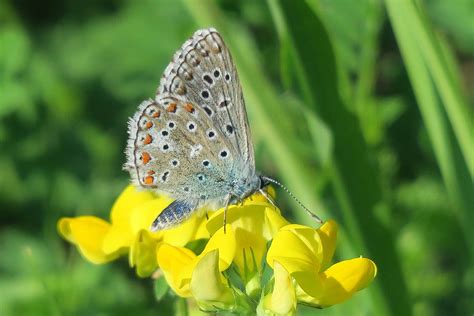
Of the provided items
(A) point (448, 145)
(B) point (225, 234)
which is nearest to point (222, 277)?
(B) point (225, 234)

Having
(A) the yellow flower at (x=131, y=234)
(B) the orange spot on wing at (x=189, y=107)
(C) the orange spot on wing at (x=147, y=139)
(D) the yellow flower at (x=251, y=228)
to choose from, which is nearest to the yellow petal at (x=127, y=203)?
(A) the yellow flower at (x=131, y=234)

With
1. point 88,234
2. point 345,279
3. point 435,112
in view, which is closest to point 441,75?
→ point 435,112

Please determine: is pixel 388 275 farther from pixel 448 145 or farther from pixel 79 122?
pixel 79 122

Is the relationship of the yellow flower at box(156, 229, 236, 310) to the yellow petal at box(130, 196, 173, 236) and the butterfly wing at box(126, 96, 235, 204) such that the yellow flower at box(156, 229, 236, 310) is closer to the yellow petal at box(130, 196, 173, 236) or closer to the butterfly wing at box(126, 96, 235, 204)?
the yellow petal at box(130, 196, 173, 236)

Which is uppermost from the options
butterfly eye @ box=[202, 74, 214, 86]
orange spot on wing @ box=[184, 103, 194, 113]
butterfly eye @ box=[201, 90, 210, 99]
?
butterfly eye @ box=[202, 74, 214, 86]

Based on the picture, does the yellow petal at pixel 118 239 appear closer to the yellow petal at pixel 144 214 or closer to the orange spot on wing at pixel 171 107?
the yellow petal at pixel 144 214

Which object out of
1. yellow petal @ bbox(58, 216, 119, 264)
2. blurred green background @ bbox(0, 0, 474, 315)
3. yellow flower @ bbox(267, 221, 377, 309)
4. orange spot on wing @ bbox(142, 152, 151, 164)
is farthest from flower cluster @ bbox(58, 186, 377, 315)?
blurred green background @ bbox(0, 0, 474, 315)

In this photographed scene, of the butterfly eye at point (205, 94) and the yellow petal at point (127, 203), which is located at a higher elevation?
the butterfly eye at point (205, 94)
